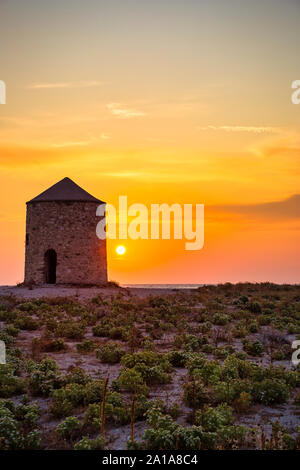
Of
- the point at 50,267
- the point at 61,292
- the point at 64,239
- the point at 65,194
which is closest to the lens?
the point at 61,292

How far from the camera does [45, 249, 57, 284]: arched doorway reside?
31.4 m

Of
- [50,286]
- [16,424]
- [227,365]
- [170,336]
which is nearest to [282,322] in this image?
[170,336]

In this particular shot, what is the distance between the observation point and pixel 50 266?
1264 inches

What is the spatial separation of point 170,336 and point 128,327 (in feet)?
5.04

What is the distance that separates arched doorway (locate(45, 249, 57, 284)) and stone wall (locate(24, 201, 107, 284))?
440mm

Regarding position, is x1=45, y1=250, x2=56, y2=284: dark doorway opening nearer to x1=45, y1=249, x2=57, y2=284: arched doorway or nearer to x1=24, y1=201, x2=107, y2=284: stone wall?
x1=45, y1=249, x2=57, y2=284: arched doorway

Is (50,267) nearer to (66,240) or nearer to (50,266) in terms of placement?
(50,266)

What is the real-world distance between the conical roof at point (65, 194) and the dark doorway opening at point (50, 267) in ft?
9.93

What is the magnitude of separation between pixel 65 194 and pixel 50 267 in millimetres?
4312

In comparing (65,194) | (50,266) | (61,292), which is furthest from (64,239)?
(61,292)

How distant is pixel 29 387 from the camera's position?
10320 millimetres

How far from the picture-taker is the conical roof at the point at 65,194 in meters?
30.9

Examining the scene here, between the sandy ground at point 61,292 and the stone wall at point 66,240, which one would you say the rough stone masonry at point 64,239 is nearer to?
the stone wall at point 66,240
